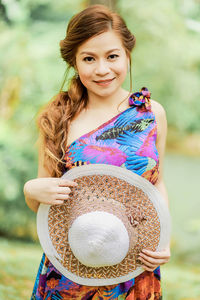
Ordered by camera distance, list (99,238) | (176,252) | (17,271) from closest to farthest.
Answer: (99,238)
(17,271)
(176,252)

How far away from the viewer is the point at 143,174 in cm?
159

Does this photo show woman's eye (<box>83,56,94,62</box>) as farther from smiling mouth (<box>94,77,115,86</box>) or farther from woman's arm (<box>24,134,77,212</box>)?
woman's arm (<box>24,134,77,212</box>)

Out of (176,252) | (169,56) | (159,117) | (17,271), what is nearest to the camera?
(159,117)

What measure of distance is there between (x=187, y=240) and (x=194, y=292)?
2.13 metres

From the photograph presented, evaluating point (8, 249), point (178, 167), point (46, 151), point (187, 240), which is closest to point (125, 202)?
point (46, 151)

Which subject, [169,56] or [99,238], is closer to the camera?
[99,238]

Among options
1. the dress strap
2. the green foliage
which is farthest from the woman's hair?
the green foliage

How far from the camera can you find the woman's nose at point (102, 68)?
158 centimetres

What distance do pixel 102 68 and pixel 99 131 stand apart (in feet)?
0.88

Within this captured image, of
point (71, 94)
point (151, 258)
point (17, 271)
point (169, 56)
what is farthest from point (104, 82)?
point (169, 56)

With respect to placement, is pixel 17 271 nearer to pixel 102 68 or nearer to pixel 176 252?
pixel 102 68

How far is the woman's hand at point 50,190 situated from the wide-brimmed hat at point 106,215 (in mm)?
40

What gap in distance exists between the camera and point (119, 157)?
158 centimetres

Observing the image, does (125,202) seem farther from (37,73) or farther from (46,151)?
(37,73)
